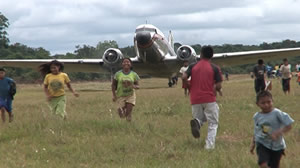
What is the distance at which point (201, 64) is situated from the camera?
6.54 metres

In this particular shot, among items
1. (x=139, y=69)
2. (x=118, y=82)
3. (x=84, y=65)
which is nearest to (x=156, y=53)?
(x=139, y=69)

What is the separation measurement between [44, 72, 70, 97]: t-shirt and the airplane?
15.6 meters

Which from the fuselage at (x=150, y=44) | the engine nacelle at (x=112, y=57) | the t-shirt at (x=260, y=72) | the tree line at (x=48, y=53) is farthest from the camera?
the tree line at (x=48, y=53)

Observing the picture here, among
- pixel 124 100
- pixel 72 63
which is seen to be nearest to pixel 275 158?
pixel 124 100

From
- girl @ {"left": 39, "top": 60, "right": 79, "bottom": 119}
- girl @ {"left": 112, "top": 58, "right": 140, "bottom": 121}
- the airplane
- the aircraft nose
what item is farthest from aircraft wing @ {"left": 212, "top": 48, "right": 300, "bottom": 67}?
girl @ {"left": 39, "top": 60, "right": 79, "bottom": 119}

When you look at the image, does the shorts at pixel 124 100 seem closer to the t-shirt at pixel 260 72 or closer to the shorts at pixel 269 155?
the shorts at pixel 269 155

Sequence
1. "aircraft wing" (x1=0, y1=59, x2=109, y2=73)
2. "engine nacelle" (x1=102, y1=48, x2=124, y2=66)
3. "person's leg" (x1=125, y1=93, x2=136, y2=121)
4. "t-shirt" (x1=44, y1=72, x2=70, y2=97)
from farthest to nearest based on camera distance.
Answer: "aircraft wing" (x1=0, y1=59, x2=109, y2=73)
"engine nacelle" (x1=102, y1=48, x2=124, y2=66)
"person's leg" (x1=125, y1=93, x2=136, y2=121)
"t-shirt" (x1=44, y1=72, x2=70, y2=97)

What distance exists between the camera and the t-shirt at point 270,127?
14.7ft

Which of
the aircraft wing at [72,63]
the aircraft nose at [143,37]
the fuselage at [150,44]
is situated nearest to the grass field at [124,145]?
the aircraft nose at [143,37]

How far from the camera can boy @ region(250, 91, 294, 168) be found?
4.43 m

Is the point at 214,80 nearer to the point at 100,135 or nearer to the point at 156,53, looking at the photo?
the point at 100,135

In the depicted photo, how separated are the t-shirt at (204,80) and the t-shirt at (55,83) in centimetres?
322

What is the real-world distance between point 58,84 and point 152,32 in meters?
16.8

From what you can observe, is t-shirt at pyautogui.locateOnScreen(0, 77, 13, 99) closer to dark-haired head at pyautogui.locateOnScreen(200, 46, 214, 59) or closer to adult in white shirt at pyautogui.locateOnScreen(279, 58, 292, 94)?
dark-haired head at pyautogui.locateOnScreen(200, 46, 214, 59)
